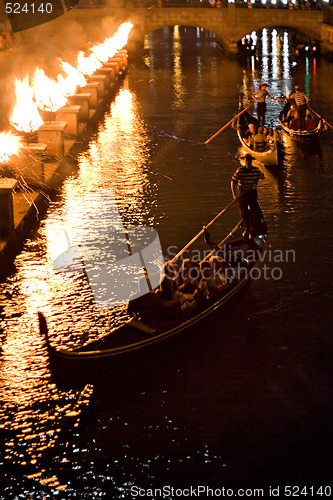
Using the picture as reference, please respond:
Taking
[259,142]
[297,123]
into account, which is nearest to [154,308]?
[259,142]

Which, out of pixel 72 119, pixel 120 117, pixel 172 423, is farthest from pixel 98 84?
pixel 172 423

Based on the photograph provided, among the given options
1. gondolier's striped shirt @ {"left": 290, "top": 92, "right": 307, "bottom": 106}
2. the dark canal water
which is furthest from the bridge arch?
the dark canal water

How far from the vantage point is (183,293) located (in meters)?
12.8

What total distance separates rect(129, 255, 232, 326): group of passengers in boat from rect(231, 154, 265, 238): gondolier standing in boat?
2.48 metres

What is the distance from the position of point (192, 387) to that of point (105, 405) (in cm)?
133

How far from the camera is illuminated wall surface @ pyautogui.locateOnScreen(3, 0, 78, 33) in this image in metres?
56.7

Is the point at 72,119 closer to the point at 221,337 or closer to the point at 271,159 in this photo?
the point at 271,159

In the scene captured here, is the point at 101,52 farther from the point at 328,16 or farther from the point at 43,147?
the point at 43,147

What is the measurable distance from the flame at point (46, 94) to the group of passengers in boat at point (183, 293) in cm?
1503

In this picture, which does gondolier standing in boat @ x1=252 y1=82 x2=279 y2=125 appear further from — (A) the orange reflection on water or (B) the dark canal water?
(B) the dark canal water

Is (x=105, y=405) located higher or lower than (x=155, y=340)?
lower

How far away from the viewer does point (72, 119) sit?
87.7 ft

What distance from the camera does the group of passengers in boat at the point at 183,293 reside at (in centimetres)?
1199

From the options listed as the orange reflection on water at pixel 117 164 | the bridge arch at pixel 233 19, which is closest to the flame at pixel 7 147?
the orange reflection on water at pixel 117 164
